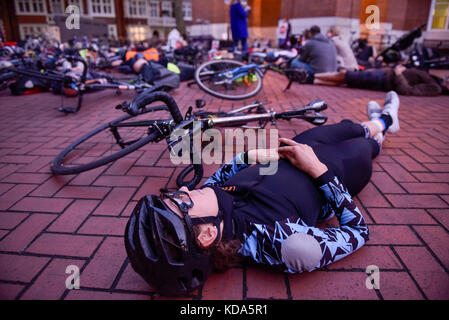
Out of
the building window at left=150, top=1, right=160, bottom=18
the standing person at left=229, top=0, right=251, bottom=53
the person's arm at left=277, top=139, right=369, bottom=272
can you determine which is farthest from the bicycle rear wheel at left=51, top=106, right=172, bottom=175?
the building window at left=150, top=1, right=160, bottom=18

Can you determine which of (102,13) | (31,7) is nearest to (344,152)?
(102,13)

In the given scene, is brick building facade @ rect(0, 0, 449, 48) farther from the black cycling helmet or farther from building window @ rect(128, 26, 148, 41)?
the black cycling helmet

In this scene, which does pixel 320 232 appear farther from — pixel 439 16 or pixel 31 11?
pixel 31 11

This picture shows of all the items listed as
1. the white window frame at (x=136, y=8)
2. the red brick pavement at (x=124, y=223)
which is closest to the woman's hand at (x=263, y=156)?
the red brick pavement at (x=124, y=223)

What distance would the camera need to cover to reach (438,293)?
1433 mm

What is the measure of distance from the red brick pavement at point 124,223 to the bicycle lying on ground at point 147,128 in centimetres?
22

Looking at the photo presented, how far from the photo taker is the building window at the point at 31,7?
2652 centimetres

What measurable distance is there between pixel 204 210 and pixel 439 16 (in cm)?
1632

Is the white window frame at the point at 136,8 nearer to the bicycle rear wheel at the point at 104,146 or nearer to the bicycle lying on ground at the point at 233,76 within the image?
the bicycle lying on ground at the point at 233,76

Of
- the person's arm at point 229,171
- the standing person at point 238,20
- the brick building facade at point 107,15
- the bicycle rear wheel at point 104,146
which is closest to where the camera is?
the person's arm at point 229,171

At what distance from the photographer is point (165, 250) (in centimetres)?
119

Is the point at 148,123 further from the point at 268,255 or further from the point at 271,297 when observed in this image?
the point at 271,297
